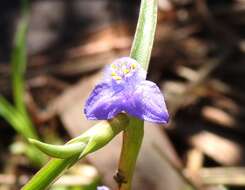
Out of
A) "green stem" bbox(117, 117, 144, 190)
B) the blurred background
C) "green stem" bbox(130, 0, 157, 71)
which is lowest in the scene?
the blurred background

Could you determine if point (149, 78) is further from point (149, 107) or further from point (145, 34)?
point (149, 107)

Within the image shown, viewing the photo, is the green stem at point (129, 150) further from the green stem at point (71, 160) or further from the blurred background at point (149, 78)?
the blurred background at point (149, 78)

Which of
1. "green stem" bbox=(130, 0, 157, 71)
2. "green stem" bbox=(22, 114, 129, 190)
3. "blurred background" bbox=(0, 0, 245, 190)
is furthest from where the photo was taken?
"blurred background" bbox=(0, 0, 245, 190)

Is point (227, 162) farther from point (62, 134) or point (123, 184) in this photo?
point (123, 184)

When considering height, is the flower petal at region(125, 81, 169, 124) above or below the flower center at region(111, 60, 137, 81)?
below

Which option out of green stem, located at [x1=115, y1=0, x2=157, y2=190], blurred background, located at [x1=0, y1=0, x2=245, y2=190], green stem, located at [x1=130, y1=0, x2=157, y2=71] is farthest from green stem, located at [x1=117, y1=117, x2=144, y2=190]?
blurred background, located at [x1=0, y1=0, x2=245, y2=190]

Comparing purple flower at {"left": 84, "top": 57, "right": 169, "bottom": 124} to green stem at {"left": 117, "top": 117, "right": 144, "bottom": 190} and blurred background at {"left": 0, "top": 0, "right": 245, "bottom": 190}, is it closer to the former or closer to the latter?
green stem at {"left": 117, "top": 117, "right": 144, "bottom": 190}

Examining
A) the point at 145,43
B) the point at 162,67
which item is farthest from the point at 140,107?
the point at 162,67

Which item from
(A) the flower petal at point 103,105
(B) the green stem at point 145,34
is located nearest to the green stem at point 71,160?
(A) the flower petal at point 103,105
